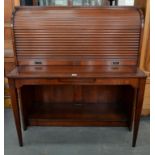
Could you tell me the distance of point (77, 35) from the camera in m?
1.78

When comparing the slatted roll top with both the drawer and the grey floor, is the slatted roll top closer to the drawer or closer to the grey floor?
the drawer

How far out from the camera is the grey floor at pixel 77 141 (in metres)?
1.85

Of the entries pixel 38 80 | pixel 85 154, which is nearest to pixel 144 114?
pixel 85 154

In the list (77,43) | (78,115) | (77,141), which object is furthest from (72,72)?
(77,141)

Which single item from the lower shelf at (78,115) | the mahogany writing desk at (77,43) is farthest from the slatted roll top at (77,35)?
the lower shelf at (78,115)

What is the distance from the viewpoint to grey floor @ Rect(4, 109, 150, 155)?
185 cm

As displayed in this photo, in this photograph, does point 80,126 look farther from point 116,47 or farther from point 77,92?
point 116,47

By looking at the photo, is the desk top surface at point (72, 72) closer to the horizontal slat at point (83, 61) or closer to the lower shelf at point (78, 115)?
the horizontal slat at point (83, 61)

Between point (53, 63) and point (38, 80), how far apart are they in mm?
254

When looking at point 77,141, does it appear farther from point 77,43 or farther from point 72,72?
point 77,43

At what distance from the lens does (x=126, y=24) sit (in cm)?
175

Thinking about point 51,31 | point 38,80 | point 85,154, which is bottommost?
point 85,154

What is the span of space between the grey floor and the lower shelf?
93 mm

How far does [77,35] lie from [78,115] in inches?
33.3
